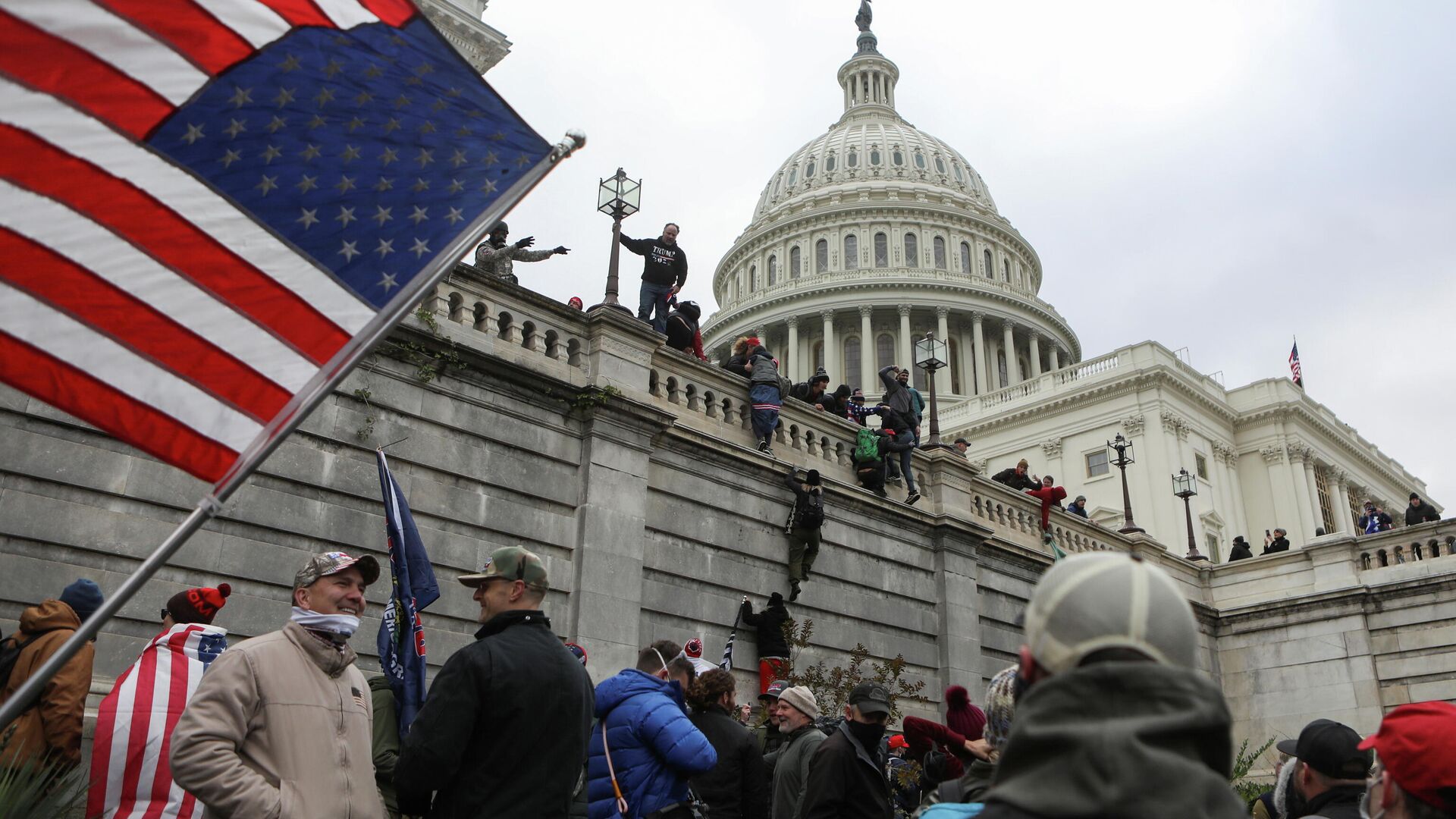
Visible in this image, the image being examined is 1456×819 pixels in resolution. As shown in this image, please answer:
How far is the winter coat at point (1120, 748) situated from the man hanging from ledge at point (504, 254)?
41.0ft

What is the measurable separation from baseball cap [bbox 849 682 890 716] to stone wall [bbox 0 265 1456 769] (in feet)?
21.2

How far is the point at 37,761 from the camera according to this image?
605 centimetres

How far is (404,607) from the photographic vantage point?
726 centimetres

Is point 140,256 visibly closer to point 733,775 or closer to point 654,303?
point 733,775

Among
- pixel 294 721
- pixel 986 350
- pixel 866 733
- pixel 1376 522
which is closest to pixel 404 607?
pixel 294 721

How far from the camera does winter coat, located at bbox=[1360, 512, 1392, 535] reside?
27.5 meters

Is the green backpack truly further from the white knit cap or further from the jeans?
the white knit cap

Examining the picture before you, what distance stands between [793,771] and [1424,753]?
4813 millimetres

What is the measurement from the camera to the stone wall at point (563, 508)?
389 inches

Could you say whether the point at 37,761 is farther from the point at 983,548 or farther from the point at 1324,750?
the point at 983,548

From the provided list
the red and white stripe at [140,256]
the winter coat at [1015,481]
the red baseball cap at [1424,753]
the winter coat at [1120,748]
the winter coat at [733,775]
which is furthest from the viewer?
the winter coat at [1015,481]

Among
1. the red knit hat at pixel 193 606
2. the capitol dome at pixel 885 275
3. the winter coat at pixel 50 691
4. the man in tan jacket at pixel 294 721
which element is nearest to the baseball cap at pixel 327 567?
the man in tan jacket at pixel 294 721

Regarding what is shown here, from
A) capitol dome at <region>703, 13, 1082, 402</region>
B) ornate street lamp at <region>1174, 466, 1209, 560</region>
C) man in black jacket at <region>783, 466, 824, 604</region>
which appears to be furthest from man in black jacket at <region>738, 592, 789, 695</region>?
capitol dome at <region>703, 13, 1082, 402</region>

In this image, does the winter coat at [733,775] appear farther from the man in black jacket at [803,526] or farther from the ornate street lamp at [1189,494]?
the ornate street lamp at [1189,494]
